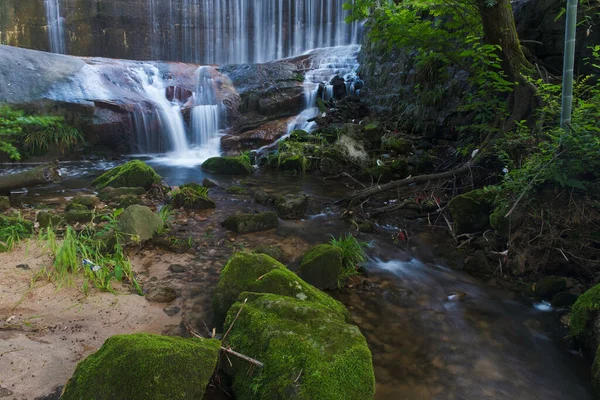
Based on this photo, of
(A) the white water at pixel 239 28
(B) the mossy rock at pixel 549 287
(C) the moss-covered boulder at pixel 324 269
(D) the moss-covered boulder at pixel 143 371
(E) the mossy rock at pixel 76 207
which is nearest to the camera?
(D) the moss-covered boulder at pixel 143 371

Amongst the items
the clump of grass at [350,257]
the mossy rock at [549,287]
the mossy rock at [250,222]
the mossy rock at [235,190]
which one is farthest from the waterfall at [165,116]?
the mossy rock at [549,287]

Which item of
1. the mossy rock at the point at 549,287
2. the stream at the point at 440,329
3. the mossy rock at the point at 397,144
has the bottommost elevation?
the stream at the point at 440,329

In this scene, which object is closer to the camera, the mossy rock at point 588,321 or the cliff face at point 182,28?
the mossy rock at point 588,321

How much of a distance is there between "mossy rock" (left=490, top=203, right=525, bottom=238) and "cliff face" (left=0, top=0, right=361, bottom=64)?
16.7 meters

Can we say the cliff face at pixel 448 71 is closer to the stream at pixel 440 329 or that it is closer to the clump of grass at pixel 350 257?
the stream at pixel 440 329

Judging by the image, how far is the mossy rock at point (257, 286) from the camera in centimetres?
316

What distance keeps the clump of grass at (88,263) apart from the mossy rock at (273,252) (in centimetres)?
144

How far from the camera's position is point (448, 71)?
9.37 m

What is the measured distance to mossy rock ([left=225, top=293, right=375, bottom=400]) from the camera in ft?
6.93

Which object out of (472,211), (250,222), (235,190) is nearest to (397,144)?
(235,190)

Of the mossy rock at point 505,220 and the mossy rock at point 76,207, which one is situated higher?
the mossy rock at point 505,220

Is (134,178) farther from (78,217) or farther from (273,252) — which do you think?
(273,252)

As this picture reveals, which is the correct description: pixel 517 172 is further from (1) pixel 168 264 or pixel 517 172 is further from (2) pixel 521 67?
(1) pixel 168 264

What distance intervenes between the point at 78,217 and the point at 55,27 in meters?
18.0
